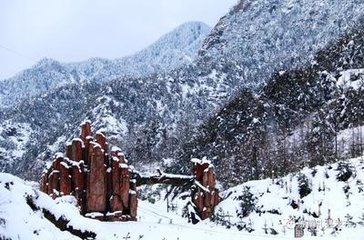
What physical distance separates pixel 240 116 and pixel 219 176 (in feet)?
113

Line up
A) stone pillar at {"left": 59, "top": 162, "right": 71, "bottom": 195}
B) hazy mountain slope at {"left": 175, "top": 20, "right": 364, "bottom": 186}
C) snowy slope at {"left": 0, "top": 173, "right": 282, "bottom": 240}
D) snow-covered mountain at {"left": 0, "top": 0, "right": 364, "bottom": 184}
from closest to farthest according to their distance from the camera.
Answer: snowy slope at {"left": 0, "top": 173, "right": 282, "bottom": 240} < stone pillar at {"left": 59, "top": 162, "right": 71, "bottom": 195} < hazy mountain slope at {"left": 175, "top": 20, "right": 364, "bottom": 186} < snow-covered mountain at {"left": 0, "top": 0, "right": 364, "bottom": 184}

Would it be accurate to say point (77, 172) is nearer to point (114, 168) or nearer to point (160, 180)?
point (114, 168)

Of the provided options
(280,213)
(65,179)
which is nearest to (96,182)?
(65,179)

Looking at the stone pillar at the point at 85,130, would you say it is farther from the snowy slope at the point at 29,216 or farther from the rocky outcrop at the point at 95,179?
the snowy slope at the point at 29,216

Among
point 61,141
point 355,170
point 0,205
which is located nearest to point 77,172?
point 355,170

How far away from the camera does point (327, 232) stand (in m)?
19.2

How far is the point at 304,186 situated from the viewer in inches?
950

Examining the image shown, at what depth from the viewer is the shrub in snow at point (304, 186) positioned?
23.9 m

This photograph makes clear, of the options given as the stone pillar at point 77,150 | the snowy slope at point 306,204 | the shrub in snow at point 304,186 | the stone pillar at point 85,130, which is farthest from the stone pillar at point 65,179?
the shrub in snow at point 304,186

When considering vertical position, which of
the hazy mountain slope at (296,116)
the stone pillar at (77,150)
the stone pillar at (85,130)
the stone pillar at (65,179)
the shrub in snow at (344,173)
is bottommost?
the stone pillar at (65,179)

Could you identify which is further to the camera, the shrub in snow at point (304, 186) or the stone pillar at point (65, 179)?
the shrub in snow at point (304, 186)

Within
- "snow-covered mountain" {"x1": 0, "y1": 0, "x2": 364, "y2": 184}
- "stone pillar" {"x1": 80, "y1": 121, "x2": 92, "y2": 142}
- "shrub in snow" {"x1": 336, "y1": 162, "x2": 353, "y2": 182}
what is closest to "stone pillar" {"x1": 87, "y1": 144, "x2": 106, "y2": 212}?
"stone pillar" {"x1": 80, "y1": 121, "x2": 92, "y2": 142}

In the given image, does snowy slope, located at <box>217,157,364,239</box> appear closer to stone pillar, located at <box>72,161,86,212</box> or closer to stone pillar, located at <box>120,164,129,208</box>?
stone pillar, located at <box>120,164,129,208</box>

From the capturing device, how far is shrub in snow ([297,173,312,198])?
23.9 m
